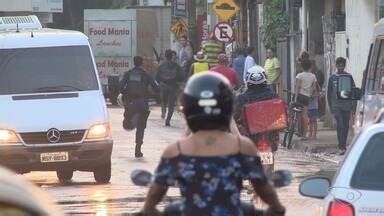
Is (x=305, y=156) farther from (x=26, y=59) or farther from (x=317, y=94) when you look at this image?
(x=26, y=59)

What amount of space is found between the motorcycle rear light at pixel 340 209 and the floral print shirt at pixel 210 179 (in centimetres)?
126

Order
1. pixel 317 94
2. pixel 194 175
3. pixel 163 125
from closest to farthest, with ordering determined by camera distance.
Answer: pixel 194 175 → pixel 317 94 → pixel 163 125

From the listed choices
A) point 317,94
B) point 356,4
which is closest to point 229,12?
point 356,4

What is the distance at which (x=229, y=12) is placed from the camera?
102 ft

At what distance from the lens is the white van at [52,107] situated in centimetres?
1557

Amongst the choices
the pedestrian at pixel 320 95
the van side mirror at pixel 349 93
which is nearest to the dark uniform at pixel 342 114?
the pedestrian at pixel 320 95

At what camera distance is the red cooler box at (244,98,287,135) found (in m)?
12.8

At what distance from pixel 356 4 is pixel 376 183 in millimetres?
19422

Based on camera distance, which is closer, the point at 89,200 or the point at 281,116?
the point at 281,116

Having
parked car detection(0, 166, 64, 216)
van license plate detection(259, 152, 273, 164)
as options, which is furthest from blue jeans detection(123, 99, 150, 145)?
parked car detection(0, 166, 64, 216)

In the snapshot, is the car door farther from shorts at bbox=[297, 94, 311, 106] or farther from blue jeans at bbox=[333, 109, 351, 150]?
shorts at bbox=[297, 94, 311, 106]

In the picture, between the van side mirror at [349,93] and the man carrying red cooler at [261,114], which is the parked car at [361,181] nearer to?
the man carrying red cooler at [261,114]

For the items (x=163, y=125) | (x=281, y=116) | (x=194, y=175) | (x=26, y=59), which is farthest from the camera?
(x=163, y=125)

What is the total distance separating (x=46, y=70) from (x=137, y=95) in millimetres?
3653
